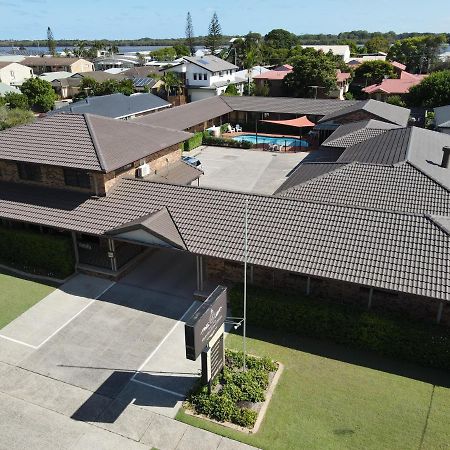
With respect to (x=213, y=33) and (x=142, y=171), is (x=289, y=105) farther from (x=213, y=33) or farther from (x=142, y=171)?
(x=213, y=33)

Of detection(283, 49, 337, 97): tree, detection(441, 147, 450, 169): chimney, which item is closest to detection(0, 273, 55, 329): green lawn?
detection(441, 147, 450, 169): chimney

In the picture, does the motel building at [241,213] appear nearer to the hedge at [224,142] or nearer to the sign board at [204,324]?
the sign board at [204,324]

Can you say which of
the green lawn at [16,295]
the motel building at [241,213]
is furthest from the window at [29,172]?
the green lawn at [16,295]

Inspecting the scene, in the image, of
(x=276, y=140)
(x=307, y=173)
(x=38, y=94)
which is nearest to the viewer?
(x=307, y=173)

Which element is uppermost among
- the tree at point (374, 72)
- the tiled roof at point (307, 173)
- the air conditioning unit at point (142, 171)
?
the tree at point (374, 72)

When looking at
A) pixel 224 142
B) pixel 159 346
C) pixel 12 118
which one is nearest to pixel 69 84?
pixel 12 118

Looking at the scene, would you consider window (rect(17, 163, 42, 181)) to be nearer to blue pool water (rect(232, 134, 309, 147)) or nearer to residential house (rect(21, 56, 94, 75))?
blue pool water (rect(232, 134, 309, 147))
